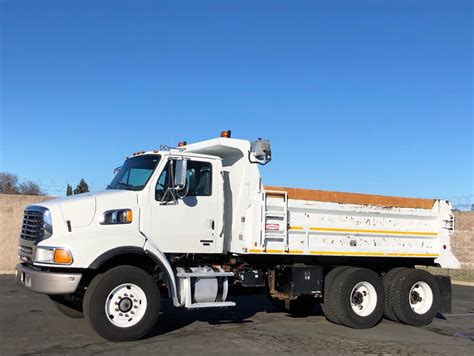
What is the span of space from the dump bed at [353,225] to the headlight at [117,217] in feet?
6.96

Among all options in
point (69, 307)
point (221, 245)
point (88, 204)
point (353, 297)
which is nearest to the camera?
point (88, 204)

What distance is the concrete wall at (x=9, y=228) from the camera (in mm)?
17734

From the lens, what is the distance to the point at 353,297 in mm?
9555

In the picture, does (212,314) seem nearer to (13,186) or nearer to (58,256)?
(58,256)

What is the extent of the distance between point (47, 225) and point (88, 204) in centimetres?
63

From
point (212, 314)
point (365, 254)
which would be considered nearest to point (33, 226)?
point (212, 314)

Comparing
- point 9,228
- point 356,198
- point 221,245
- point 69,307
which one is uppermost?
point 356,198

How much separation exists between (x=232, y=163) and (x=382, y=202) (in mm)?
2978

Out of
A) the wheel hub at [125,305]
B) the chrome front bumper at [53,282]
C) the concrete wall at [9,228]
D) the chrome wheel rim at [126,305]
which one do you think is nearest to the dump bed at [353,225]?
the chrome wheel rim at [126,305]

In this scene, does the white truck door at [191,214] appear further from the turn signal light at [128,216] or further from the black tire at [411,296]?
the black tire at [411,296]

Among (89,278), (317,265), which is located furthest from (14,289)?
(317,265)

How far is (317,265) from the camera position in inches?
380

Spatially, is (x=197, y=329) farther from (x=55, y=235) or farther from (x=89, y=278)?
(x=55, y=235)

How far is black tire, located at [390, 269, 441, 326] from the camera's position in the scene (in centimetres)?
979
